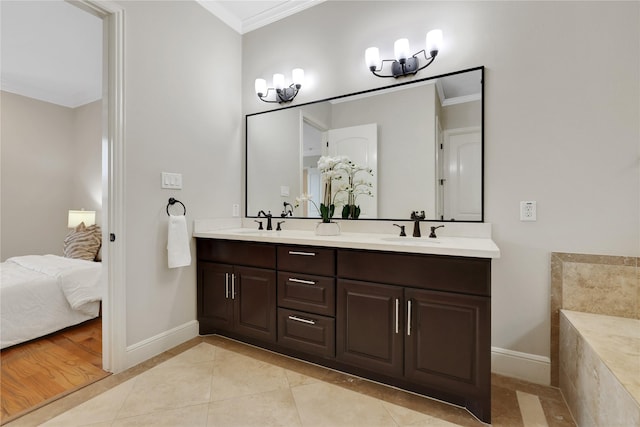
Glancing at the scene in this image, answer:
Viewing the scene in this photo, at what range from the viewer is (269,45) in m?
2.65

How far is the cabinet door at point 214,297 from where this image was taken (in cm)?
221

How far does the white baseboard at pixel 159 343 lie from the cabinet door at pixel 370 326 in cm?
126

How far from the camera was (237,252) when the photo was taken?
7.04 ft

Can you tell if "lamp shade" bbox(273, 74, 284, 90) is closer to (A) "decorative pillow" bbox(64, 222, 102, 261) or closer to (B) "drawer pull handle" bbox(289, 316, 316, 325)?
(B) "drawer pull handle" bbox(289, 316, 316, 325)

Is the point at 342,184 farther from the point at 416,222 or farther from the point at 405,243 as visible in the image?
the point at 405,243

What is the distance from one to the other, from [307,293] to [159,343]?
1164 millimetres

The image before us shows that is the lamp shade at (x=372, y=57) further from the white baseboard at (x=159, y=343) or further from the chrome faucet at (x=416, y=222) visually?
the white baseboard at (x=159, y=343)

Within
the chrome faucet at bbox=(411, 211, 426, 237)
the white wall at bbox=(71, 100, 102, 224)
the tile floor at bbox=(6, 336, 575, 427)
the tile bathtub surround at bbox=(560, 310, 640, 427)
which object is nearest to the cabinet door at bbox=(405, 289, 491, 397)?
the tile floor at bbox=(6, 336, 575, 427)

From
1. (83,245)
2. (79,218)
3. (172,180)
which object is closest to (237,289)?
(172,180)

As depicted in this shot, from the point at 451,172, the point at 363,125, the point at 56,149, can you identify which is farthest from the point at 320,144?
the point at 56,149

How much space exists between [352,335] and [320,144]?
1450mm

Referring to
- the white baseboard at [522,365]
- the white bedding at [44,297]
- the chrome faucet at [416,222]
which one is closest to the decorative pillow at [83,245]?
the white bedding at [44,297]

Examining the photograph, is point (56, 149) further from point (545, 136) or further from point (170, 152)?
point (545, 136)

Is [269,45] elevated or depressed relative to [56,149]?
elevated
